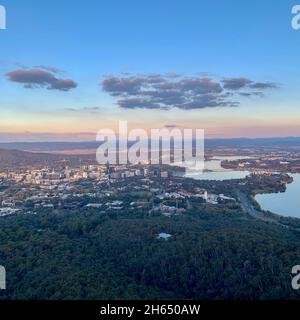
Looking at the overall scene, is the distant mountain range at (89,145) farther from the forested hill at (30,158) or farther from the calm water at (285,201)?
the calm water at (285,201)

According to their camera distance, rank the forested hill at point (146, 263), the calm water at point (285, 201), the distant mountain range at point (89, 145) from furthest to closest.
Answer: the distant mountain range at point (89, 145), the calm water at point (285, 201), the forested hill at point (146, 263)

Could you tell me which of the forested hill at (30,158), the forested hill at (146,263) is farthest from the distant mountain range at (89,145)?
the forested hill at (146,263)

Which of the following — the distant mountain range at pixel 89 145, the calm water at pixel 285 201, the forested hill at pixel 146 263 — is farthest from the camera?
the distant mountain range at pixel 89 145

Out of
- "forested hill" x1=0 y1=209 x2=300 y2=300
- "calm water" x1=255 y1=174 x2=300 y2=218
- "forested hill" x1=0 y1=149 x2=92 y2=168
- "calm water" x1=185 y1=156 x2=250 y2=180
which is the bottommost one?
"calm water" x1=255 y1=174 x2=300 y2=218

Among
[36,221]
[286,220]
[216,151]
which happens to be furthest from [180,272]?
[216,151]

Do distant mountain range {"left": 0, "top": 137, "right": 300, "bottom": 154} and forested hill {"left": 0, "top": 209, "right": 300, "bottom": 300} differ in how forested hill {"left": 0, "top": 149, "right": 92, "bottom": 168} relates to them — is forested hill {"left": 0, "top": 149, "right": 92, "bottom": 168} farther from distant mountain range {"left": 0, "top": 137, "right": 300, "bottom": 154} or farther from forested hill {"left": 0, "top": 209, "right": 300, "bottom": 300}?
forested hill {"left": 0, "top": 209, "right": 300, "bottom": 300}

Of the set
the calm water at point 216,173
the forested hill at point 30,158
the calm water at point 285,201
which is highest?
the forested hill at point 30,158

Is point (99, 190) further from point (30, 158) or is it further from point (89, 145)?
point (30, 158)

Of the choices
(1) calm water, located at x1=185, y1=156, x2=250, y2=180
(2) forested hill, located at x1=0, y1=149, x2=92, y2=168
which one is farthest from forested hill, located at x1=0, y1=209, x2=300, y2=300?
(2) forested hill, located at x1=0, y1=149, x2=92, y2=168
